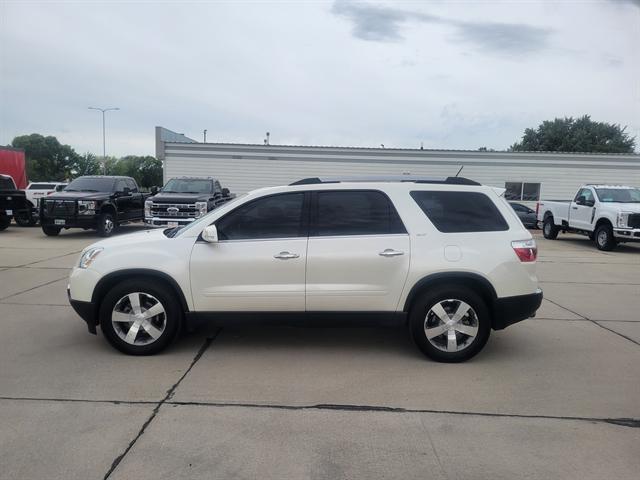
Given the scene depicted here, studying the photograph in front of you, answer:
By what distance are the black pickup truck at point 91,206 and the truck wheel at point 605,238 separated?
1542 centimetres

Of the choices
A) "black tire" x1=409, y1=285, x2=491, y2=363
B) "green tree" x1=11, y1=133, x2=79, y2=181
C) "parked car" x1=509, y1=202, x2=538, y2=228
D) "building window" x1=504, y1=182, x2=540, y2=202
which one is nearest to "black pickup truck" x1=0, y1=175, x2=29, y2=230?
"black tire" x1=409, y1=285, x2=491, y2=363

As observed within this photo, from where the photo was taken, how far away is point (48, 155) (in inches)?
3676

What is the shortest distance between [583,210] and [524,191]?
11.5m

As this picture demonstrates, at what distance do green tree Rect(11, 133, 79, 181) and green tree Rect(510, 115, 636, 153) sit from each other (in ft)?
261

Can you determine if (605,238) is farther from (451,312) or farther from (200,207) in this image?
(451,312)

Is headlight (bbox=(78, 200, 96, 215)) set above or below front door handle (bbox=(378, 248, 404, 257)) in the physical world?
below

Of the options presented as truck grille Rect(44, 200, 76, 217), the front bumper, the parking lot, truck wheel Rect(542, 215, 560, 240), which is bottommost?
the parking lot

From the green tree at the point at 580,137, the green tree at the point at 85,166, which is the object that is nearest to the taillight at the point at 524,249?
the green tree at the point at 580,137

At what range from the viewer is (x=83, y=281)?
16.1 feet

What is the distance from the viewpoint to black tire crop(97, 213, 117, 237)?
15727mm

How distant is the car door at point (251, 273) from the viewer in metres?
4.79

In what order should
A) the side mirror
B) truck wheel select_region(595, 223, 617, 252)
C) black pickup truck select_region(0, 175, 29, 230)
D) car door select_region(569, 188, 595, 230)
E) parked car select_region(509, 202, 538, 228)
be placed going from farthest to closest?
parked car select_region(509, 202, 538, 228), black pickup truck select_region(0, 175, 29, 230), car door select_region(569, 188, 595, 230), truck wheel select_region(595, 223, 617, 252), the side mirror

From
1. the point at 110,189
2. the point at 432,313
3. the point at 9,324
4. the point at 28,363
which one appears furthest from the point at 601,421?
the point at 110,189

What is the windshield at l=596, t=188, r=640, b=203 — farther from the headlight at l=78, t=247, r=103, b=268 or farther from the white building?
the headlight at l=78, t=247, r=103, b=268
